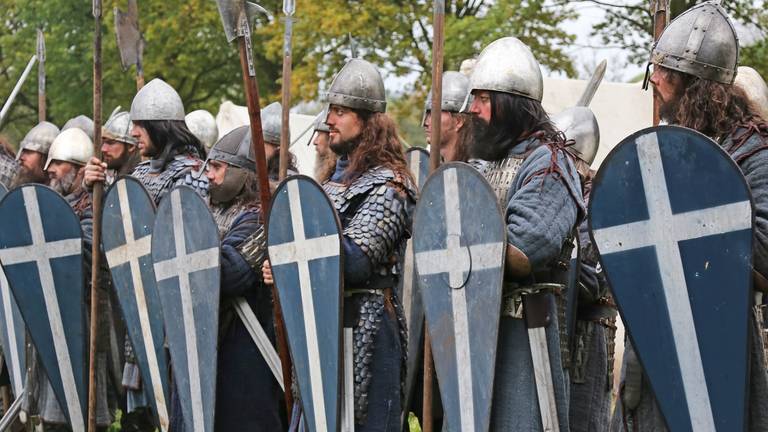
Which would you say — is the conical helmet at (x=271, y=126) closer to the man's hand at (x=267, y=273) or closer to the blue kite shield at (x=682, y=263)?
the man's hand at (x=267, y=273)

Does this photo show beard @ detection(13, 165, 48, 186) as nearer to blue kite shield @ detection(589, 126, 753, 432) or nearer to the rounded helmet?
the rounded helmet

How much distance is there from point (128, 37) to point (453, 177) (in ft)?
10.8

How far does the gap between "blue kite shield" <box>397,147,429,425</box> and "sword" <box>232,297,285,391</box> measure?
1.76ft

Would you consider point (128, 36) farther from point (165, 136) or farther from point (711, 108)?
point (711, 108)

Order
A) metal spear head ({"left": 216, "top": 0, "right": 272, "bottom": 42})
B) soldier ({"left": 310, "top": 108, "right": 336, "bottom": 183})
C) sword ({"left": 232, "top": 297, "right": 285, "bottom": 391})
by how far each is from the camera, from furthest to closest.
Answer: sword ({"left": 232, "top": 297, "right": 285, "bottom": 391}) < soldier ({"left": 310, "top": 108, "right": 336, "bottom": 183}) < metal spear head ({"left": 216, "top": 0, "right": 272, "bottom": 42})

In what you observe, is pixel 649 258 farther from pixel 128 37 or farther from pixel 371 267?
pixel 128 37

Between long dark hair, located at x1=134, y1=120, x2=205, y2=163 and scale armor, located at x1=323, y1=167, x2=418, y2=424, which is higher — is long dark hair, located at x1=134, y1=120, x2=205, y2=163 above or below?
above

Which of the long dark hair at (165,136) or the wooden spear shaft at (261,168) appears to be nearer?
the wooden spear shaft at (261,168)

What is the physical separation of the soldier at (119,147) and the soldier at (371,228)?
2.41 m

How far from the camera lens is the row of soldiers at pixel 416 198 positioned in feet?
12.7

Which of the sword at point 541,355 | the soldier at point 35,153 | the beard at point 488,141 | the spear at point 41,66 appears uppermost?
the spear at point 41,66

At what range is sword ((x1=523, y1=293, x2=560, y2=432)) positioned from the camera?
13.6 ft

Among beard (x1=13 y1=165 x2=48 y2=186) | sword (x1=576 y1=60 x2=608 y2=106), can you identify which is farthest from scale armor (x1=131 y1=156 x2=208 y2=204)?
sword (x1=576 y1=60 x2=608 y2=106)

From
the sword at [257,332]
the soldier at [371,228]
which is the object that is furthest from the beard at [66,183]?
the soldier at [371,228]
